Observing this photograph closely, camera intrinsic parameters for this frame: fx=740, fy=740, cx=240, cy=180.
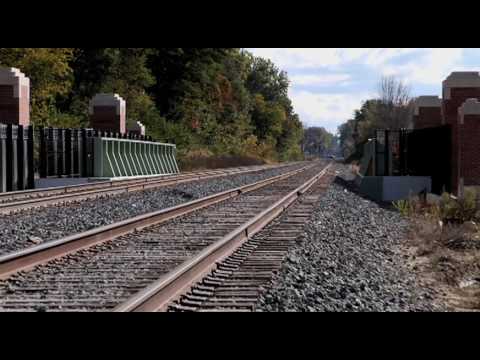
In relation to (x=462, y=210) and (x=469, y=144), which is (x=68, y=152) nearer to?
(x=469, y=144)

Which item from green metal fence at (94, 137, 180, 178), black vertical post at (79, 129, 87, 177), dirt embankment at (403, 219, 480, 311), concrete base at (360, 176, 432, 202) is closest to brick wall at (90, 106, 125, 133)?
green metal fence at (94, 137, 180, 178)

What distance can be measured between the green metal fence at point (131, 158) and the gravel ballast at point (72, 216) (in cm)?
663

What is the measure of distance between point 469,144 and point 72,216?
35.2 feet

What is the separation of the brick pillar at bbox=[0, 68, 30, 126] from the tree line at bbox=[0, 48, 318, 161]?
14539 mm

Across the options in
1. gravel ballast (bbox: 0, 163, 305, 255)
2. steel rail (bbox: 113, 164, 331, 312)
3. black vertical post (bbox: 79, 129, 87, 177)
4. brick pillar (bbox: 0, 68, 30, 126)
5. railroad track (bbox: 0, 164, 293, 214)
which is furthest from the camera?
black vertical post (bbox: 79, 129, 87, 177)

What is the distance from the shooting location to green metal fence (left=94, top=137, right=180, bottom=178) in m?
28.3

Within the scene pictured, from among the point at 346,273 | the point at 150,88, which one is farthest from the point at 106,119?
the point at 150,88

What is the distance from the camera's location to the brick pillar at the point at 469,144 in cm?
1952

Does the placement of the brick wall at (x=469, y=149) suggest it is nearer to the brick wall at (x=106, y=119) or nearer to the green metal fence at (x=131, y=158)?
the green metal fence at (x=131, y=158)

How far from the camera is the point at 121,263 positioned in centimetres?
928

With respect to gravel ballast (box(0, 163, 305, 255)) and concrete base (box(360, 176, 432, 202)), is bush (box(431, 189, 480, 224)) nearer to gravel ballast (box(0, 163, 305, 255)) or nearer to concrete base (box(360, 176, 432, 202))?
concrete base (box(360, 176, 432, 202))

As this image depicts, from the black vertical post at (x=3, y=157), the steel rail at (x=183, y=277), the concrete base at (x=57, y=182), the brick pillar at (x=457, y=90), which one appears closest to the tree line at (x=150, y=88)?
the concrete base at (x=57, y=182)
